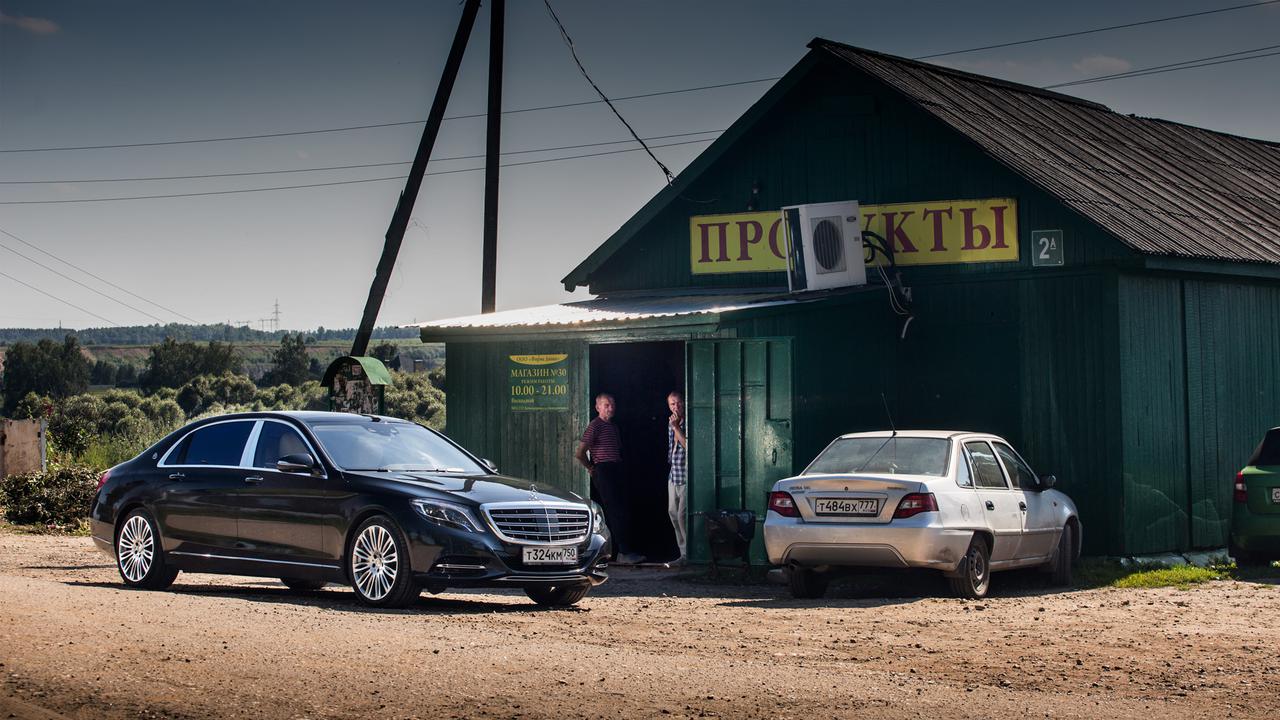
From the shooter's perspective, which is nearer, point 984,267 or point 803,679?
point 803,679

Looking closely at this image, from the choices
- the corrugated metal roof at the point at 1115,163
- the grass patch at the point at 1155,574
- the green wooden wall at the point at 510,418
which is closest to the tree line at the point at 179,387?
the green wooden wall at the point at 510,418

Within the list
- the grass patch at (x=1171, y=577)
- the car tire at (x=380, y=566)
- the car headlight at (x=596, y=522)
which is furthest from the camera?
the grass patch at (x=1171, y=577)

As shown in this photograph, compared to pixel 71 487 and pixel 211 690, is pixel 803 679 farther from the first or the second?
pixel 71 487

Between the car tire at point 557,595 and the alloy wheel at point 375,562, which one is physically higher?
the alloy wheel at point 375,562

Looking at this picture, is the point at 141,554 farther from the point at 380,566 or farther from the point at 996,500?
the point at 996,500

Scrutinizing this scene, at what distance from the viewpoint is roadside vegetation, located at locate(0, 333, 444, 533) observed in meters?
43.8

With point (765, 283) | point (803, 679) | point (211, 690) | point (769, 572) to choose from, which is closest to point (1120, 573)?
point (769, 572)

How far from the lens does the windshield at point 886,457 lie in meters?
15.0

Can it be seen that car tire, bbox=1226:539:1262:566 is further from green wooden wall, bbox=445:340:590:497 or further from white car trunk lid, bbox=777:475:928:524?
green wooden wall, bbox=445:340:590:497

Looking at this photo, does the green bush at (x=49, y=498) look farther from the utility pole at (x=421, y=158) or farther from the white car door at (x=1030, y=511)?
the white car door at (x=1030, y=511)

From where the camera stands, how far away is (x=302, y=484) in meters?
14.1

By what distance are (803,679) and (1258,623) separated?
523 centimetres

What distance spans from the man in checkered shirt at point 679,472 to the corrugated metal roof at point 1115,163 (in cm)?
497

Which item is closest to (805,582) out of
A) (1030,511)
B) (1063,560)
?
(1030,511)
